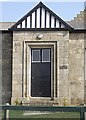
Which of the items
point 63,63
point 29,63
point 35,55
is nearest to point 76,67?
point 63,63

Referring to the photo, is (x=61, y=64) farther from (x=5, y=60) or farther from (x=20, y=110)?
(x=20, y=110)

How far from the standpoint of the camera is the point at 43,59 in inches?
595

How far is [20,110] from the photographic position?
5.87 meters

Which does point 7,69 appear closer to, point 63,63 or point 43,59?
point 43,59

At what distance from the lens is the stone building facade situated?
14.8 meters

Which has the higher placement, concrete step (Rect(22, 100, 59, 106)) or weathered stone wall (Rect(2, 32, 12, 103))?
weathered stone wall (Rect(2, 32, 12, 103))

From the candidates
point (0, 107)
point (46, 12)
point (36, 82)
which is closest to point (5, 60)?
point (36, 82)

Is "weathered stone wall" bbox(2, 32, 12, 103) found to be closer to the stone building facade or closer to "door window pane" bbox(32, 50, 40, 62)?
the stone building facade

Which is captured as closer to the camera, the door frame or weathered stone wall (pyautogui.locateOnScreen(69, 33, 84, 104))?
the door frame

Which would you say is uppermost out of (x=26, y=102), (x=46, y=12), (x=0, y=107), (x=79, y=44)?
(x=46, y=12)

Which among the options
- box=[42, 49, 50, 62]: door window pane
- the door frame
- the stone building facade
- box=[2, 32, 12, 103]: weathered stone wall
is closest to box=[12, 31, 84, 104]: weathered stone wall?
the stone building facade

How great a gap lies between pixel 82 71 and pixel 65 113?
9.19 meters

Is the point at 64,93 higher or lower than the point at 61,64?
lower

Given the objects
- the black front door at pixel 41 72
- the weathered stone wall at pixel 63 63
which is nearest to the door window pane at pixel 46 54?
the black front door at pixel 41 72
